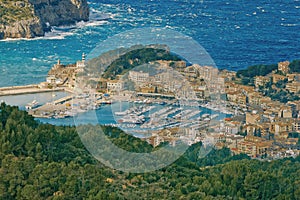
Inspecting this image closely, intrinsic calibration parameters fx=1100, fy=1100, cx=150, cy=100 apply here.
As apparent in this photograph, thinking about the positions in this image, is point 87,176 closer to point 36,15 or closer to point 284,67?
point 284,67

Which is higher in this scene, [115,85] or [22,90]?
[115,85]

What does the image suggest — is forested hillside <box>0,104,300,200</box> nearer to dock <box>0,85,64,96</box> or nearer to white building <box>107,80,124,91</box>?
white building <box>107,80,124,91</box>

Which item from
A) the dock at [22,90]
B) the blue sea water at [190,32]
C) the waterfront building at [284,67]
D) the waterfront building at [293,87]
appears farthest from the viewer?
the blue sea water at [190,32]

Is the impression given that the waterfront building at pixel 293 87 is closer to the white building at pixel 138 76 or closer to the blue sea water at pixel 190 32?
the blue sea water at pixel 190 32

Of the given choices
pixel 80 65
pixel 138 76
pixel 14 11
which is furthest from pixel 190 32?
pixel 138 76

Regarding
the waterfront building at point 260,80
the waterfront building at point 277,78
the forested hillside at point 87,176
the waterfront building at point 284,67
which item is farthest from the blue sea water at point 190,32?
the forested hillside at point 87,176

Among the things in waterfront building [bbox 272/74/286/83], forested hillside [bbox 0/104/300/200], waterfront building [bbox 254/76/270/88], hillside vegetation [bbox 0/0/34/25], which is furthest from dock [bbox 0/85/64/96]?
forested hillside [bbox 0/104/300/200]

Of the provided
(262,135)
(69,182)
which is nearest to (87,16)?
(262,135)
